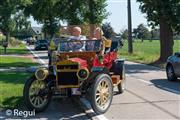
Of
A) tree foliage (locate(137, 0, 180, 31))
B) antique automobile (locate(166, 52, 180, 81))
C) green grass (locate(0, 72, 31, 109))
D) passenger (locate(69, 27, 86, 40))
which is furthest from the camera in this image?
tree foliage (locate(137, 0, 180, 31))

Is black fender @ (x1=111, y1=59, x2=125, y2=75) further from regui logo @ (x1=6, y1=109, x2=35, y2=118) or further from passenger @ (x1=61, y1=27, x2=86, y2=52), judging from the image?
regui logo @ (x1=6, y1=109, x2=35, y2=118)

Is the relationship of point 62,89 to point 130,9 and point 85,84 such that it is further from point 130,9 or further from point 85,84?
point 130,9

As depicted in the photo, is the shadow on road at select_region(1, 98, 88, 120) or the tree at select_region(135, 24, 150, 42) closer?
the shadow on road at select_region(1, 98, 88, 120)

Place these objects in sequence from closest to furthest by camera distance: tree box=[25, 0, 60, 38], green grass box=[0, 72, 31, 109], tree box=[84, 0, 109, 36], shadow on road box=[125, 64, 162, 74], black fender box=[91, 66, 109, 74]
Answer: black fender box=[91, 66, 109, 74] → green grass box=[0, 72, 31, 109] → shadow on road box=[125, 64, 162, 74] → tree box=[84, 0, 109, 36] → tree box=[25, 0, 60, 38]

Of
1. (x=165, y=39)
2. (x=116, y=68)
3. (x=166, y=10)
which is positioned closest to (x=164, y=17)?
(x=166, y=10)

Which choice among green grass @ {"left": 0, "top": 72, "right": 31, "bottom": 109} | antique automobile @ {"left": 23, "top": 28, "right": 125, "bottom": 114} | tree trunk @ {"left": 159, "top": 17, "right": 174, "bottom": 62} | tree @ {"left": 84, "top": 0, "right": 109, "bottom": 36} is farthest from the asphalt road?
tree @ {"left": 84, "top": 0, "right": 109, "bottom": 36}

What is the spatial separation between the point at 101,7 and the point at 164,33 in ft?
62.1

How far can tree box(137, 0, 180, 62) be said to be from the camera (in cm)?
2708

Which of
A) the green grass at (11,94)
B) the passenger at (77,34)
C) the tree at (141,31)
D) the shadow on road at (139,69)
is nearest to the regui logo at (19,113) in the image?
the green grass at (11,94)

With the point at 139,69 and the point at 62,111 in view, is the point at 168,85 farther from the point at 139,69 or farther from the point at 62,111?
the point at 139,69

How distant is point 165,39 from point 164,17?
232 centimetres

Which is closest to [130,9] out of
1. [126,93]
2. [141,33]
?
[126,93]

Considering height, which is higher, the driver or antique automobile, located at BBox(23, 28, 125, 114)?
the driver

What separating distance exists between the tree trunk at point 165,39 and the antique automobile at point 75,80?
718 inches
